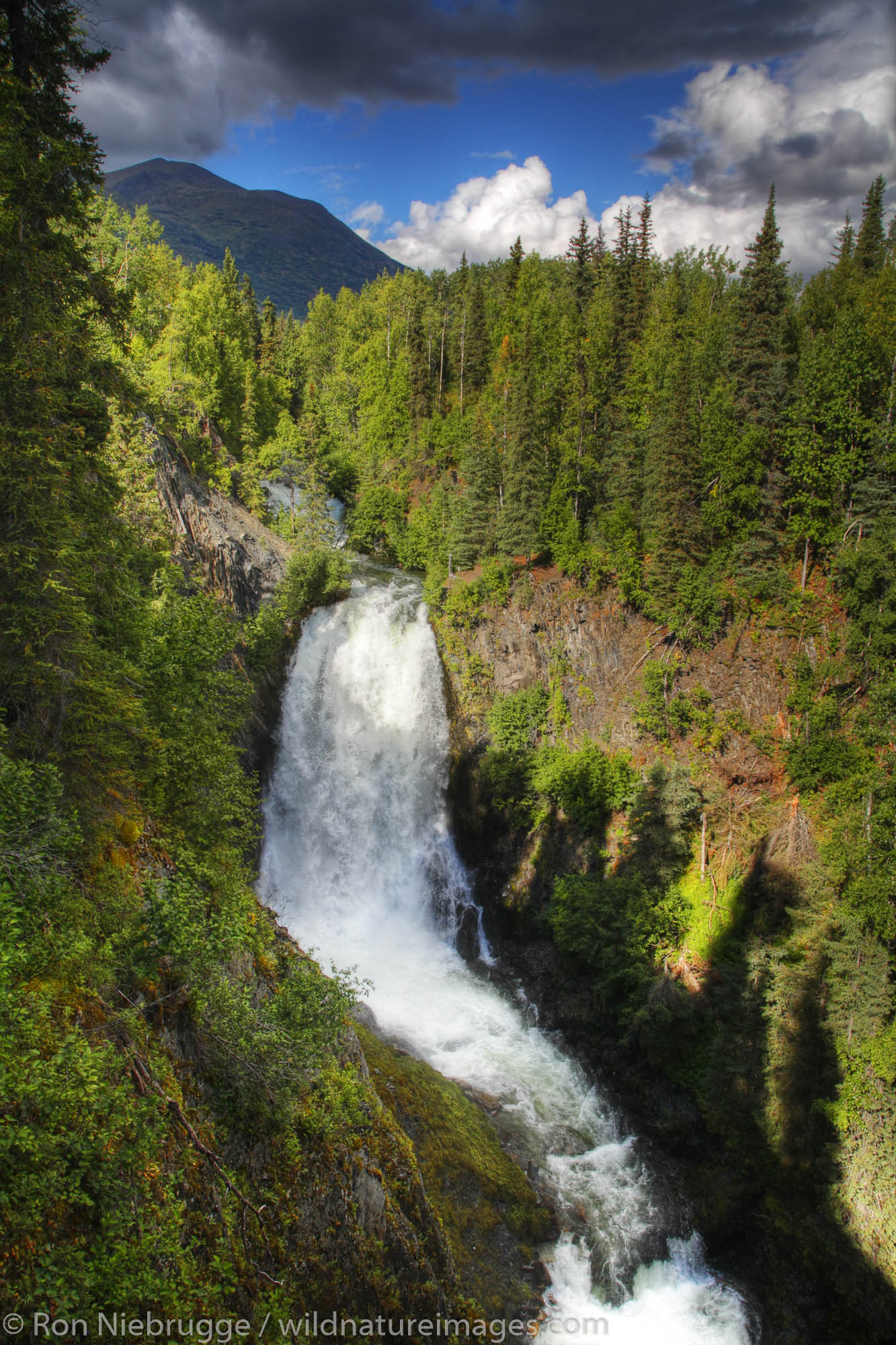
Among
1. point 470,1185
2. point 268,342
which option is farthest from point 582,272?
point 470,1185

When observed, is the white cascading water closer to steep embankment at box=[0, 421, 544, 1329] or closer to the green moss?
the green moss

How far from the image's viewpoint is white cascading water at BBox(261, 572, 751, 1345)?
15828 millimetres

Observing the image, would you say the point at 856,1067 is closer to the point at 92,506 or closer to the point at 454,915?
the point at 454,915

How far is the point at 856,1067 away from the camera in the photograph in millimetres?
16953

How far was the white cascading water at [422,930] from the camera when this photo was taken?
51.9 ft

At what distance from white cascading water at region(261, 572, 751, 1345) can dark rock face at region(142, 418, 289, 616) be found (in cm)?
339

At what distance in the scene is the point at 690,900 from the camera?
76.3 ft

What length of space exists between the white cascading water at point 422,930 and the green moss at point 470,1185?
1.02 metres

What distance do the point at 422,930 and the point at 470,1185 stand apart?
39.4ft

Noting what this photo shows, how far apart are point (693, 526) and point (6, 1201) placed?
97.9ft

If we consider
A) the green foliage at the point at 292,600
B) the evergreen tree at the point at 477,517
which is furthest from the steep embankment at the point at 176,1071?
the evergreen tree at the point at 477,517

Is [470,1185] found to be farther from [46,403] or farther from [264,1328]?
[46,403]

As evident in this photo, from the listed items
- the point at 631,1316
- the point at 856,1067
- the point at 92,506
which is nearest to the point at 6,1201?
the point at 92,506

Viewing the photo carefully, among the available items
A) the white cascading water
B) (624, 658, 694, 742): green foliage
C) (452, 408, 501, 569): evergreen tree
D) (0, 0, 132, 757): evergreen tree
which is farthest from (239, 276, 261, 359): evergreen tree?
(0, 0, 132, 757): evergreen tree
